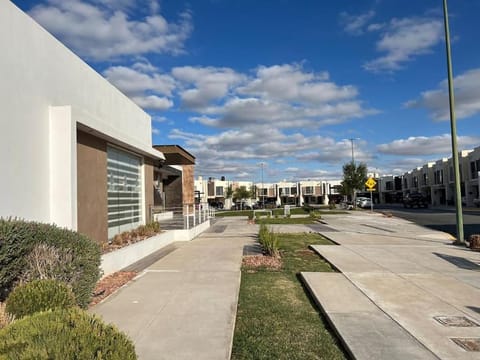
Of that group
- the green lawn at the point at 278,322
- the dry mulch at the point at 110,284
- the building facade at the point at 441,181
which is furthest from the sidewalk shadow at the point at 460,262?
the building facade at the point at 441,181

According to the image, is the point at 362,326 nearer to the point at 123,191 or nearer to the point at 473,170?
the point at 123,191

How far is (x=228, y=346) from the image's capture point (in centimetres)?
500

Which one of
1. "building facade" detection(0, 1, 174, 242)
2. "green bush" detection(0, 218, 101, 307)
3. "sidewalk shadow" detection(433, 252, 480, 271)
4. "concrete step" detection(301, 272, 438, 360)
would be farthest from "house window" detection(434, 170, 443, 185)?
"green bush" detection(0, 218, 101, 307)

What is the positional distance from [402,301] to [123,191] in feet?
35.0

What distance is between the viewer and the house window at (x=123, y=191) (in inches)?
534

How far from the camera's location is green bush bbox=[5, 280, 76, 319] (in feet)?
14.6

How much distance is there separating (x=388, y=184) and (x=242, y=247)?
10905cm

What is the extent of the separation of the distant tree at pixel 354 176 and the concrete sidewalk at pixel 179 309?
45.1 m

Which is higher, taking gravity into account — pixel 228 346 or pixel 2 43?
pixel 2 43

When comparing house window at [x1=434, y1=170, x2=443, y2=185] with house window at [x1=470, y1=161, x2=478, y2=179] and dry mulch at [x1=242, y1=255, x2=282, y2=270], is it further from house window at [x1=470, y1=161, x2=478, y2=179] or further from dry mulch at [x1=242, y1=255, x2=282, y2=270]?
dry mulch at [x1=242, y1=255, x2=282, y2=270]

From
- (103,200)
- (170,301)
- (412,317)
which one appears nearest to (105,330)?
(170,301)

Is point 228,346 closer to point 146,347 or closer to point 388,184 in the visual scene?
point 146,347

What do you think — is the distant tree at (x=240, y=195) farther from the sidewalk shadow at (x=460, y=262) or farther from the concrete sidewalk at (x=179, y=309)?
the concrete sidewalk at (x=179, y=309)

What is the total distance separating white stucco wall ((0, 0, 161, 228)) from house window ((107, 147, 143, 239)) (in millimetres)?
2953
